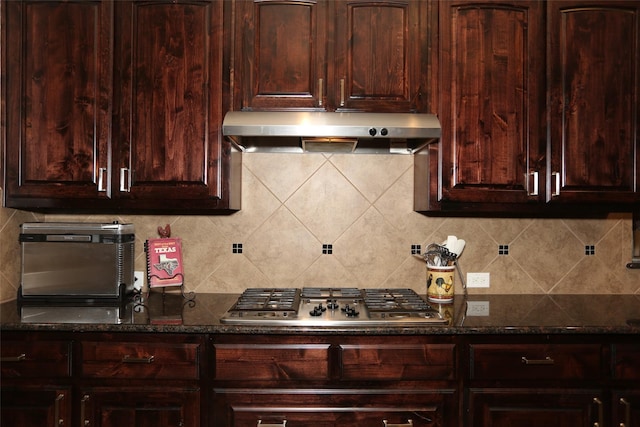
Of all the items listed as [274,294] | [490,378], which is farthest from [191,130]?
[490,378]

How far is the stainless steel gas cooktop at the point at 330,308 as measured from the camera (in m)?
Result: 1.64

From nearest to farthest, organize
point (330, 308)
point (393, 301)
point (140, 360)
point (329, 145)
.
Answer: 1. point (140, 360)
2. point (330, 308)
3. point (393, 301)
4. point (329, 145)

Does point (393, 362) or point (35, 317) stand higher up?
point (35, 317)

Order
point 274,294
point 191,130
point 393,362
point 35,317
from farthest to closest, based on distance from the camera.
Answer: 1. point 274,294
2. point 191,130
3. point 35,317
4. point 393,362

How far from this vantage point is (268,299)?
1.96 meters

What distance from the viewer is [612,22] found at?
6.34 ft

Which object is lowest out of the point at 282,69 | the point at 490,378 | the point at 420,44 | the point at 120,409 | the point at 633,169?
the point at 120,409

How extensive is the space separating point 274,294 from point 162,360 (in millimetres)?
619

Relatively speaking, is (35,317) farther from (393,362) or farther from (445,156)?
(445,156)

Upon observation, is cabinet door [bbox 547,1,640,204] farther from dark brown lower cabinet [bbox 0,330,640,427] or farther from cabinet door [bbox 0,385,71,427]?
cabinet door [bbox 0,385,71,427]

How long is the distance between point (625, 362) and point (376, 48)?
1658 mm

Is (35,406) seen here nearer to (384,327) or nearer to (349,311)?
(349,311)

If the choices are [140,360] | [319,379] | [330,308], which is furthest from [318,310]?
[140,360]

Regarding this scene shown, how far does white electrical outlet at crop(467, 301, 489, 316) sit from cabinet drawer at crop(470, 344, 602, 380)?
0.75 feet
